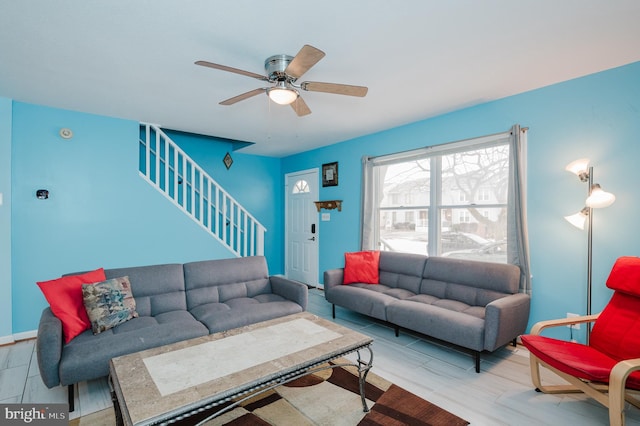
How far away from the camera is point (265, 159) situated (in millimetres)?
6434

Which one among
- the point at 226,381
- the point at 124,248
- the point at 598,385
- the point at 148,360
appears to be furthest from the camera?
the point at 124,248

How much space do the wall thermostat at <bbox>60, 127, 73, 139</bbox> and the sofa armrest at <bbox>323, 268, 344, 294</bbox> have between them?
3.52 m

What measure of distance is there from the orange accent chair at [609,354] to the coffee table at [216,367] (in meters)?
1.31

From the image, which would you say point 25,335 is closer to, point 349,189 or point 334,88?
point 334,88

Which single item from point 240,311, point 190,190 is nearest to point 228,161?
point 190,190

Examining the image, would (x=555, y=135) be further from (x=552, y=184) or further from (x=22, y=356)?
(x=22, y=356)

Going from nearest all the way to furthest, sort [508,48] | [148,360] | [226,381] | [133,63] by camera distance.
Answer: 1. [226,381]
2. [148,360]
3. [508,48]
4. [133,63]

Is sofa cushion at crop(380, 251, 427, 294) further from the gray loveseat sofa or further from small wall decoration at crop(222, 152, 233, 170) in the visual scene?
small wall decoration at crop(222, 152, 233, 170)

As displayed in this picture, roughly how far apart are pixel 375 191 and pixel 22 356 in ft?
14.7

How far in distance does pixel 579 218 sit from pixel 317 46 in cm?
269

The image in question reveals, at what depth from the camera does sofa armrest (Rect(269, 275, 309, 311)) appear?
3.28 metres

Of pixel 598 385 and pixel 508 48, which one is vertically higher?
pixel 508 48

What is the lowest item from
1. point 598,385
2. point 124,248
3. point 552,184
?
point 598,385

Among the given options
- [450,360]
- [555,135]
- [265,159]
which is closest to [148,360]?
[450,360]
